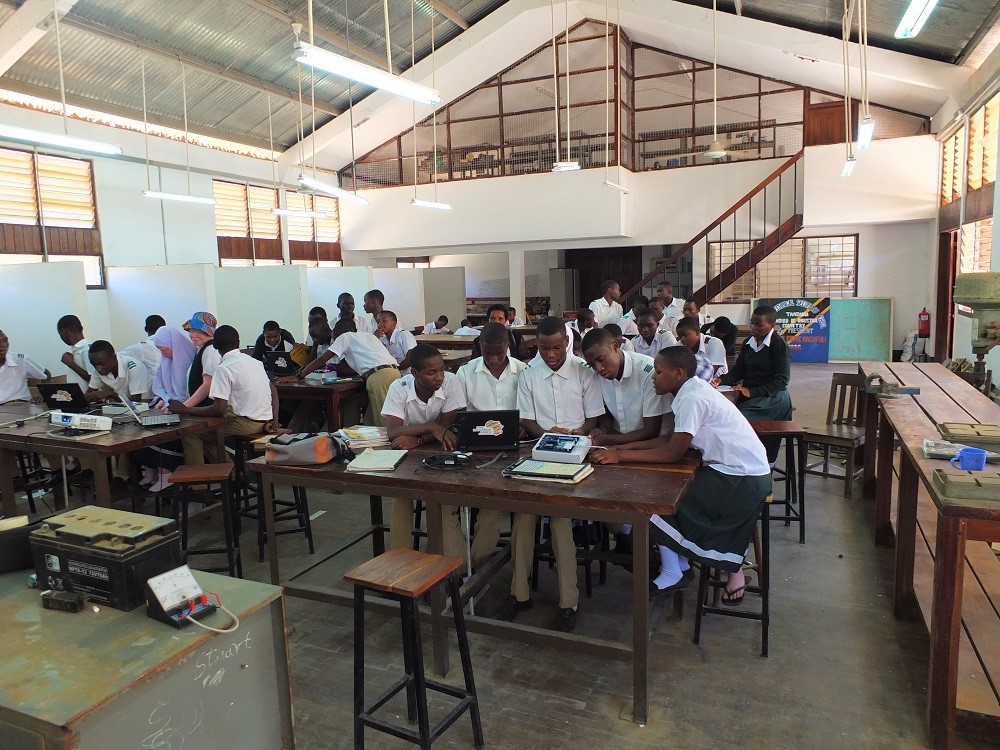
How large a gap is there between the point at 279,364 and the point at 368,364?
123 centimetres

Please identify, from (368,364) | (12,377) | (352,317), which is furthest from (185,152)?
(368,364)

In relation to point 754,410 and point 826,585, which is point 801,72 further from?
point 826,585

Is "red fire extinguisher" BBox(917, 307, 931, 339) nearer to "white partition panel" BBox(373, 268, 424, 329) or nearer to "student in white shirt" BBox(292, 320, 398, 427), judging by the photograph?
"white partition panel" BBox(373, 268, 424, 329)

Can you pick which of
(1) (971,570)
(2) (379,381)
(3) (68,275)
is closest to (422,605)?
(1) (971,570)

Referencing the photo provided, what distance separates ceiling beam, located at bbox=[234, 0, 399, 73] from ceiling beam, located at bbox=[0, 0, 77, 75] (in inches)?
97.8

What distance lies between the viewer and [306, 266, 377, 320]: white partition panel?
11.5 m

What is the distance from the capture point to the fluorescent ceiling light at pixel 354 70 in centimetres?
386

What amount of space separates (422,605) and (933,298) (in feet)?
36.4

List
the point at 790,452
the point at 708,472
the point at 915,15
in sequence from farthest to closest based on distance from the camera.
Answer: the point at 790,452 → the point at 915,15 → the point at 708,472

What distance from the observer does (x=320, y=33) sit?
10.4 metres

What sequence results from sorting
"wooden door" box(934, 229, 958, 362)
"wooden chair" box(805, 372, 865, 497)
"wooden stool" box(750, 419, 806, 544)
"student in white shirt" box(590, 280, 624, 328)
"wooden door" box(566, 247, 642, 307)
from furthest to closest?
"wooden door" box(566, 247, 642, 307)
"wooden door" box(934, 229, 958, 362)
"student in white shirt" box(590, 280, 624, 328)
"wooden chair" box(805, 372, 865, 497)
"wooden stool" box(750, 419, 806, 544)

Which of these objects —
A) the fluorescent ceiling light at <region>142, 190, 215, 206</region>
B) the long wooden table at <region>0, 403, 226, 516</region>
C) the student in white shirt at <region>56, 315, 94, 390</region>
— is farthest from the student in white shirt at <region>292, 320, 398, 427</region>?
the fluorescent ceiling light at <region>142, 190, 215, 206</region>

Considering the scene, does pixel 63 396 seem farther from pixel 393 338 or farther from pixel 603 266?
pixel 603 266

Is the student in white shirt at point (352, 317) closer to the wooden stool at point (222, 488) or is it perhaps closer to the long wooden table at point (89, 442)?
the long wooden table at point (89, 442)
